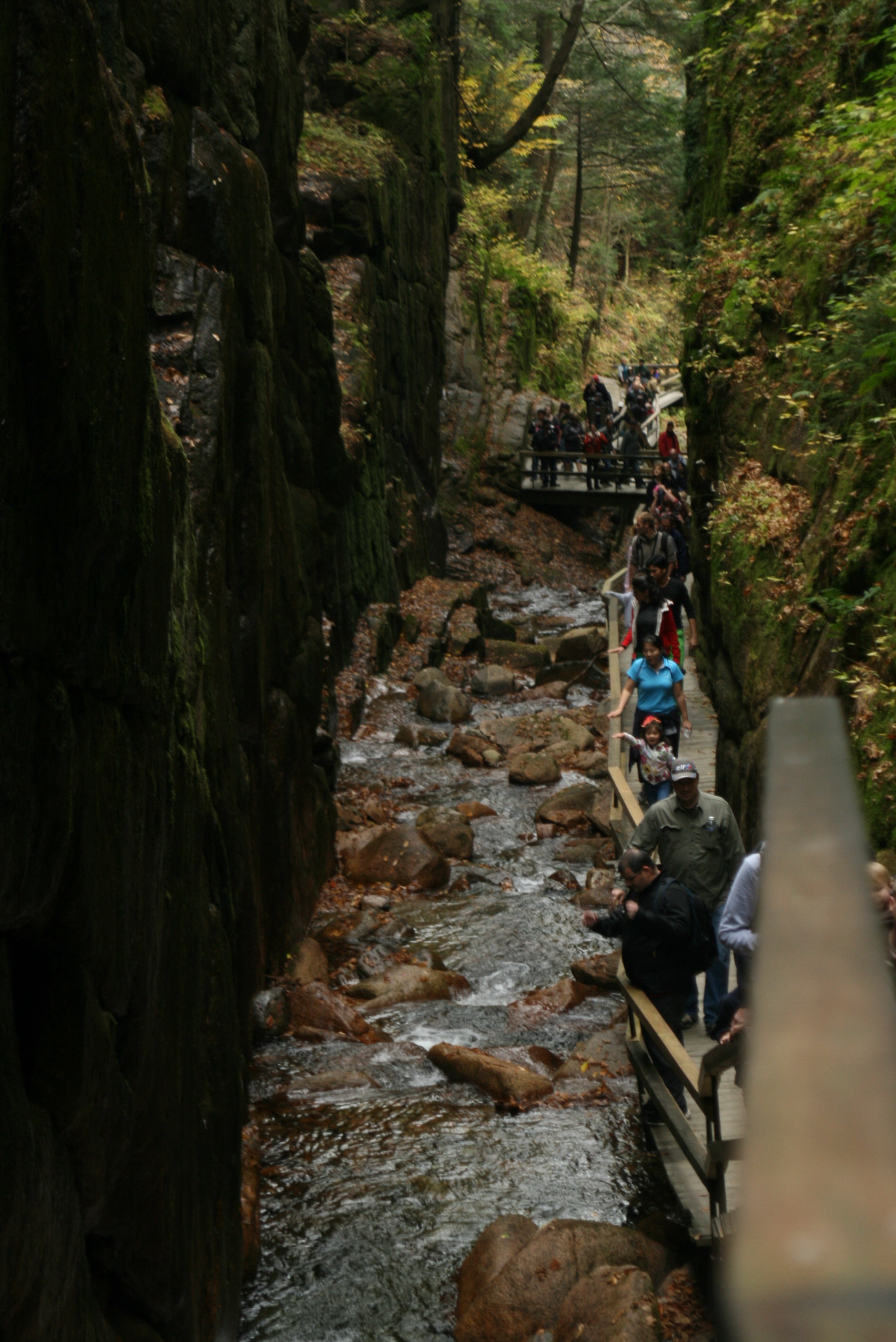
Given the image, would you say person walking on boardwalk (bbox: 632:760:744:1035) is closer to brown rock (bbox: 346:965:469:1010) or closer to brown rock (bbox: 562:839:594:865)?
brown rock (bbox: 346:965:469:1010)

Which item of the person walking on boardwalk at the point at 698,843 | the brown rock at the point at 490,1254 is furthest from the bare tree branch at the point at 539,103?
the brown rock at the point at 490,1254

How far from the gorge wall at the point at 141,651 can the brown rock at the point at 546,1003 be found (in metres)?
2.31

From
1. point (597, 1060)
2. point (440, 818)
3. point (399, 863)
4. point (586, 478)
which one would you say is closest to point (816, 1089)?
point (597, 1060)

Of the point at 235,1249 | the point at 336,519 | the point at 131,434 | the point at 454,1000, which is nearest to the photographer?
the point at 131,434

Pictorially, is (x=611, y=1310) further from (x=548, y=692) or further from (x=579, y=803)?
(x=548, y=692)

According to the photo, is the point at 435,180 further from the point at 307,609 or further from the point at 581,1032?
the point at 581,1032

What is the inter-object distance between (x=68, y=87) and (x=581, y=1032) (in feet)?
29.8

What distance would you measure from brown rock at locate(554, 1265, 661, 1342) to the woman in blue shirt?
5.18 m

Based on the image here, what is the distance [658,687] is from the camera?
10.6 m

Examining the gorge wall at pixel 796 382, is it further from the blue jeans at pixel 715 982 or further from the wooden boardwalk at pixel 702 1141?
the wooden boardwalk at pixel 702 1141

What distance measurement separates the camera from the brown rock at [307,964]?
11289mm

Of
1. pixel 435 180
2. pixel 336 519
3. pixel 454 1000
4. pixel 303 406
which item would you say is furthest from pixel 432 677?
pixel 435 180

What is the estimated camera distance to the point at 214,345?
30.3 feet

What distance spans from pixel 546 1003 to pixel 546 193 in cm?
4303
